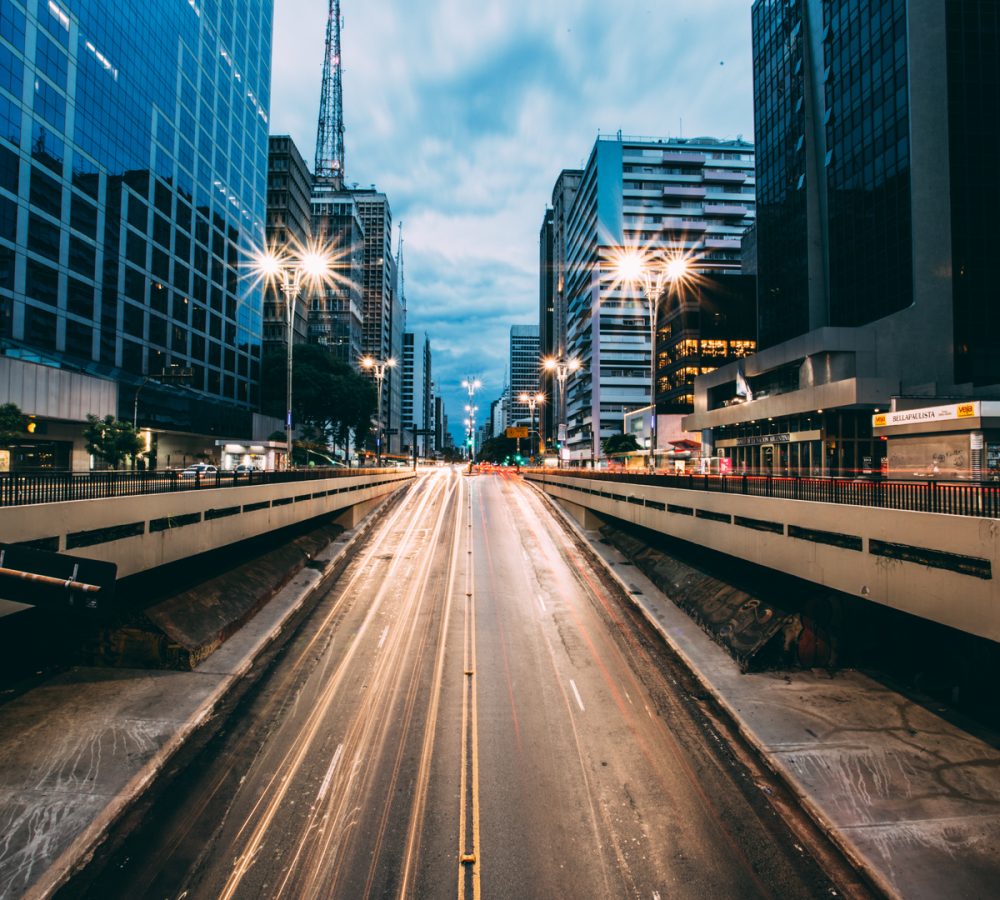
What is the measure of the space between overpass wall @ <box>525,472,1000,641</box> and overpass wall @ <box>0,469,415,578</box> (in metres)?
16.9

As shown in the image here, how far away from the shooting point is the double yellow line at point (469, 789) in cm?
830

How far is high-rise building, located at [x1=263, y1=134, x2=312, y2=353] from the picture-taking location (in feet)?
319

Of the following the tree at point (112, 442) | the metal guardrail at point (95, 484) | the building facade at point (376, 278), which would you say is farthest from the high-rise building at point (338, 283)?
the metal guardrail at point (95, 484)

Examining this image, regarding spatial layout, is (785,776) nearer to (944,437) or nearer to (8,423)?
(944,437)

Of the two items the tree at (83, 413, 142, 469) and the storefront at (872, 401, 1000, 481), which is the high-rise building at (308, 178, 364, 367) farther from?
the storefront at (872, 401, 1000, 481)

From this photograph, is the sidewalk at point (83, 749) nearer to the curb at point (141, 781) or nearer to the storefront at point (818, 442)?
the curb at point (141, 781)

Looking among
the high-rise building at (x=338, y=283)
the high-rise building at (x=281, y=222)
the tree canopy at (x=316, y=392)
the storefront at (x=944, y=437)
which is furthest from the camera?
the high-rise building at (x=338, y=283)

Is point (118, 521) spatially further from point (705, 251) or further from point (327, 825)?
point (705, 251)

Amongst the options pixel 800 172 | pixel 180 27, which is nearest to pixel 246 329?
pixel 180 27

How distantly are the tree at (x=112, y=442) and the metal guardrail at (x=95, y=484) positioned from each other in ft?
79.2

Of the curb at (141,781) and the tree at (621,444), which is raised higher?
the tree at (621,444)

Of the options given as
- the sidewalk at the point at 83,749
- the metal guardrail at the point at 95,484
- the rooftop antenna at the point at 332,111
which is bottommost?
the sidewalk at the point at 83,749

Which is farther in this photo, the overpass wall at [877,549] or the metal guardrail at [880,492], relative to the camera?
the metal guardrail at [880,492]

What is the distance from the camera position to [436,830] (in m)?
9.27
